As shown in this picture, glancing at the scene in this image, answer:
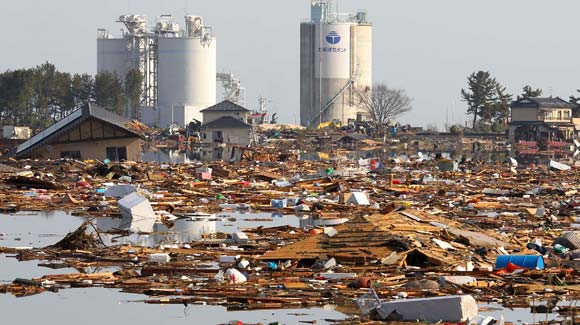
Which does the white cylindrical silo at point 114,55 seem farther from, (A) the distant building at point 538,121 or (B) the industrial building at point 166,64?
(A) the distant building at point 538,121

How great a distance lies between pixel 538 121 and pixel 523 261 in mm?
81329

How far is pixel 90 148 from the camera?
49.2 metres

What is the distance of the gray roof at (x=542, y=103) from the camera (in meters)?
96.4

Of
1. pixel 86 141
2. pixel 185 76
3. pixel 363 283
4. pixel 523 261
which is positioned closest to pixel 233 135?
Result: pixel 185 76

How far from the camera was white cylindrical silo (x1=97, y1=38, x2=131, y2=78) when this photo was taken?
108m

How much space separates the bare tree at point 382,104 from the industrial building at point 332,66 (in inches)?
57.3

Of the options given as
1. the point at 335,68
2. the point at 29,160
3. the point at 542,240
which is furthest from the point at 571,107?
the point at 542,240

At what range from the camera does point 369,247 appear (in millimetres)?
17016

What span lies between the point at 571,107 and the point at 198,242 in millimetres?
83529

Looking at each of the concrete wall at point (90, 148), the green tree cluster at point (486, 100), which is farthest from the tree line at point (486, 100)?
the concrete wall at point (90, 148)

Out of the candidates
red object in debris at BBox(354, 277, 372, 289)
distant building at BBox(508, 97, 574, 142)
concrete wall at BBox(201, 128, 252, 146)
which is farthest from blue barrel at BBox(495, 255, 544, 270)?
distant building at BBox(508, 97, 574, 142)

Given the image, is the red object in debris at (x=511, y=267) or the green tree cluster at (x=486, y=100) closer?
the red object in debris at (x=511, y=267)

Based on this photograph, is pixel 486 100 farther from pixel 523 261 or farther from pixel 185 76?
pixel 523 261

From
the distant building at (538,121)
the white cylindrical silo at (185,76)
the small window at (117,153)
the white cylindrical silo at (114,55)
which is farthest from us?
the white cylindrical silo at (114,55)
